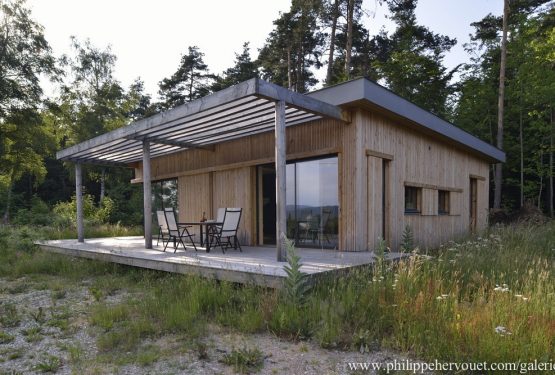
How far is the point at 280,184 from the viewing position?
517cm

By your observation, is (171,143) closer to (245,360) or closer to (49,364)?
(49,364)

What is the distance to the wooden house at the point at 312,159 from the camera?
6.23 m

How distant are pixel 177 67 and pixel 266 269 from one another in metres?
23.5

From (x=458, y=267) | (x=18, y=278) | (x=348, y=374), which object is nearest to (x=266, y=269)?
(x=348, y=374)

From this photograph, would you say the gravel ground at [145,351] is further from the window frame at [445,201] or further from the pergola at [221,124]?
the window frame at [445,201]

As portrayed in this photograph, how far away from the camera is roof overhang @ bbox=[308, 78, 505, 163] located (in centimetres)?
641

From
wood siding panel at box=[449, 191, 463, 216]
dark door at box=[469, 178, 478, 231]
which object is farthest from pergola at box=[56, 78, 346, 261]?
dark door at box=[469, 178, 478, 231]

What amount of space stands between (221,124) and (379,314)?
4816 mm

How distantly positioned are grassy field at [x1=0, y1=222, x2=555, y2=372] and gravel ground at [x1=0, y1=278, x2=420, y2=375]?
99mm

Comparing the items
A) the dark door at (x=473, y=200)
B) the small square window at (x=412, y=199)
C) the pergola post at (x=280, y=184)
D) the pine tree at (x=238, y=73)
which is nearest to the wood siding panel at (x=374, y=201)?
the small square window at (x=412, y=199)

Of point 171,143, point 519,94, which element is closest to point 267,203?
point 171,143

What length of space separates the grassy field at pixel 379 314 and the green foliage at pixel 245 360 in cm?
1

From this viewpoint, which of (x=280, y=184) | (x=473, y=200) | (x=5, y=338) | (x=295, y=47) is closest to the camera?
(x=5, y=338)

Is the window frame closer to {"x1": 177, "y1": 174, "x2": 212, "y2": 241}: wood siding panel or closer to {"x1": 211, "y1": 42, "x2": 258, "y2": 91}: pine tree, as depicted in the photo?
{"x1": 177, "y1": 174, "x2": 212, "y2": 241}: wood siding panel
